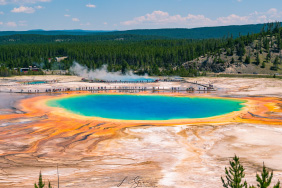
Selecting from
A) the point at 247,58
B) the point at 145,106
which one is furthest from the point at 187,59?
the point at 145,106

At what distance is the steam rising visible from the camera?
101 meters

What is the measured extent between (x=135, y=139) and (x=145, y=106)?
22133 mm

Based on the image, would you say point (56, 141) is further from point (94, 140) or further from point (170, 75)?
point (170, 75)

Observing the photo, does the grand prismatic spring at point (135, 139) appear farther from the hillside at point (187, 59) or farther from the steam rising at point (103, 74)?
the hillside at point (187, 59)

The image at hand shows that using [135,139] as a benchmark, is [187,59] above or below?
above

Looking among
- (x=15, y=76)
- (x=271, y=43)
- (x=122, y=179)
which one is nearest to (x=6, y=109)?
(x=122, y=179)

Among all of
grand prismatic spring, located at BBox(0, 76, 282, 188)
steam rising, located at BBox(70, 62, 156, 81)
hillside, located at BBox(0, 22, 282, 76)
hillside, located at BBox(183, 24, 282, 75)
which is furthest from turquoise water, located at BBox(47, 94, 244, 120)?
hillside, located at BBox(183, 24, 282, 75)

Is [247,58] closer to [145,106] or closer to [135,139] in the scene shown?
[145,106]

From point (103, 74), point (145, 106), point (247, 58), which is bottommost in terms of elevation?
point (145, 106)

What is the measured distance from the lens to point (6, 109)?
2068 inches

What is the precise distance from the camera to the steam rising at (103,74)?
10066cm

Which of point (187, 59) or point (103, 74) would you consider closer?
point (103, 74)

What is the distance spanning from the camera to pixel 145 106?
5784 centimetres

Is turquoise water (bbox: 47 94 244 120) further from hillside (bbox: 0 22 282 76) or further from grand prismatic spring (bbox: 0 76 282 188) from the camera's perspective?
hillside (bbox: 0 22 282 76)
